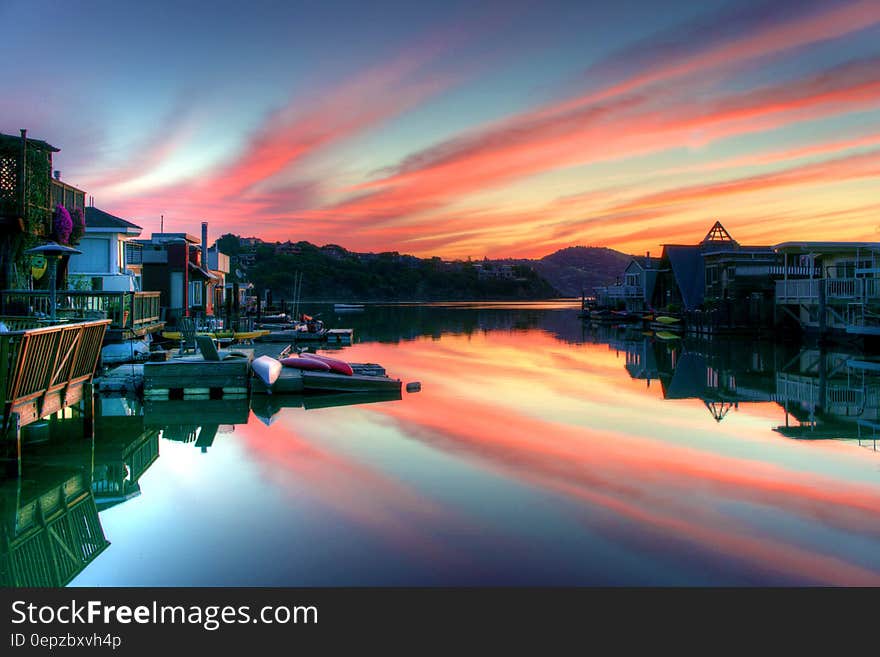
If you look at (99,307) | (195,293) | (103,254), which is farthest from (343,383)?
(195,293)

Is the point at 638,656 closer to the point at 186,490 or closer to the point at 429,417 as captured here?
the point at 186,490

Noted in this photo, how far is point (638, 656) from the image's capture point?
5.52 metres

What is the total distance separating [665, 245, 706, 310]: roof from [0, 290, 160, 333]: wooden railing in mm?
46085

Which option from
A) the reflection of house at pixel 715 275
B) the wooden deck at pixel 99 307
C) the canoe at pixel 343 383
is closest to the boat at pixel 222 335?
the wooden deck at pixel 99 307

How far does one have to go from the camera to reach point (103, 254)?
32188mm

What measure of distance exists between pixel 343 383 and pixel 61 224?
1195 centimetres

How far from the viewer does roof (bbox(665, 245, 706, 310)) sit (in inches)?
2424

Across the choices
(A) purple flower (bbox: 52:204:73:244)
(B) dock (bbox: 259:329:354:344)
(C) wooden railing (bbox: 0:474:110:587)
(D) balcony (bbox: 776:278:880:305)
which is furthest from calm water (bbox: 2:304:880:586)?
(B) dock (bbox: 259:329:354:344)

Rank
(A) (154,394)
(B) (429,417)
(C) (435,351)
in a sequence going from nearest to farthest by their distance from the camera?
(B) (429,417) < (A) (154,394) < (C) (435,351)

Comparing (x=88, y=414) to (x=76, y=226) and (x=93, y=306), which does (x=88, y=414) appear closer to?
(x=93, y=306)

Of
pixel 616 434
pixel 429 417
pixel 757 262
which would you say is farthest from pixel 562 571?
pixel 757 262

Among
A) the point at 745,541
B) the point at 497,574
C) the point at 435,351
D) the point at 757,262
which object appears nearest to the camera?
the point at 497,574

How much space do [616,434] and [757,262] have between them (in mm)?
42356

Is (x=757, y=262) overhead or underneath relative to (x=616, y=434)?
overhead
